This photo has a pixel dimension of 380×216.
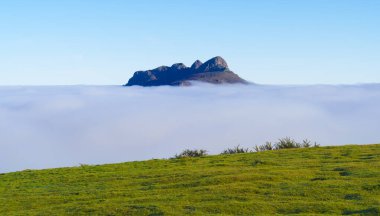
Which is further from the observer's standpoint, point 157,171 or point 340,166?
point 157,171

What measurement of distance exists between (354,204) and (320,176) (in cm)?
671

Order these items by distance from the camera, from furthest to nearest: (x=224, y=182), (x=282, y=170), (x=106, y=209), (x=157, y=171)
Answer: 1. (x=157, y=171)
2. (x=282, y=170)
3. (x=224, y=182)
4. (x=106, y=209)

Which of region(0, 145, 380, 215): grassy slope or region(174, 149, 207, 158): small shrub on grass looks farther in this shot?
region(174, 149, 207, 158): small shrub on grass

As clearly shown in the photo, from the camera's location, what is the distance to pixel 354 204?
21.7 metres

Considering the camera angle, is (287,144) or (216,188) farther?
(287,144)

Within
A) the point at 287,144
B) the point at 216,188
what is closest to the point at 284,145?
the point at 287,144

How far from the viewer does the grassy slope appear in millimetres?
22234

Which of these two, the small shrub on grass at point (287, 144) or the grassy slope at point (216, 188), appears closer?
the grassy slope at point (216, 188)

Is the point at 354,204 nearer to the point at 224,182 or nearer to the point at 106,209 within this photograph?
the point at 224,182

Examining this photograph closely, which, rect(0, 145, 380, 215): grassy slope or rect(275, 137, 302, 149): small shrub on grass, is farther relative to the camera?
rect(275, 137, 302, 149): small shrub on grass

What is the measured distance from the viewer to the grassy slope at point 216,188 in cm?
2223

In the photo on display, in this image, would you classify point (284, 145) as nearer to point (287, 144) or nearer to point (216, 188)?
point (287, 144)

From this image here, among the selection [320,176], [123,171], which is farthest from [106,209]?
[123,171]

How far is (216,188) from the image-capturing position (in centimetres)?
2625
